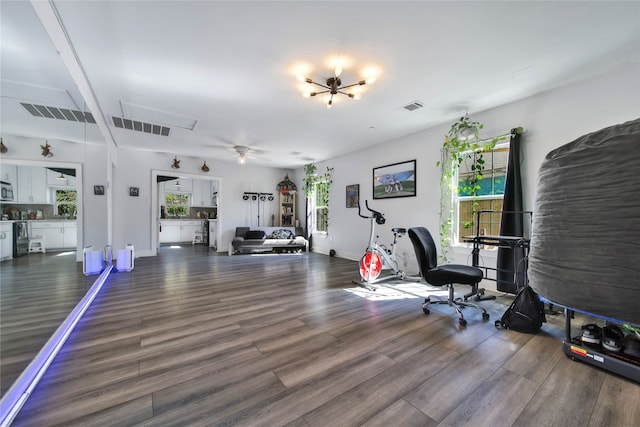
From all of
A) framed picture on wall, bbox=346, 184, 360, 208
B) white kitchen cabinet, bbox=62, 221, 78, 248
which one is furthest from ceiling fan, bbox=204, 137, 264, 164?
white kitchen cabinet, bbox=62, 221, 78, 248

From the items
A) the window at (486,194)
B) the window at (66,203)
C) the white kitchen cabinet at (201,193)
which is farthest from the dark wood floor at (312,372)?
the white kitchen cabinet at (201,193)

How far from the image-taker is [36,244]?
2195 mm

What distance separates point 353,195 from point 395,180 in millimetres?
1302

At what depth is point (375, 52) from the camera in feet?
7.92

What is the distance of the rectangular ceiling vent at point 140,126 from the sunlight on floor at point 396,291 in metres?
4.34

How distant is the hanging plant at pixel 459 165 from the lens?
3.71m

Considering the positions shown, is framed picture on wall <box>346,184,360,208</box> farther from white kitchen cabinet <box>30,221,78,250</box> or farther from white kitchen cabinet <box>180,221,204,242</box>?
white kitchen cabinet <box>180,221,204,242</box>

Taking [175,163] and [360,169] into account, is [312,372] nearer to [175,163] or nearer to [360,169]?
[360,169]

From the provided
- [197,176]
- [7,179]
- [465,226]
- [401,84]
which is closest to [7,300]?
[7,179]

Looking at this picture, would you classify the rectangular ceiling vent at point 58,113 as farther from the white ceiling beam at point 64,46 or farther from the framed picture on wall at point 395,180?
the framed picture on wall at point 395,180

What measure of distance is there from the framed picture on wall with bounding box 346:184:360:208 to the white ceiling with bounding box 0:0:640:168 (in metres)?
2.37

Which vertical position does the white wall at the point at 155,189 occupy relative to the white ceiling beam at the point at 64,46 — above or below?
below

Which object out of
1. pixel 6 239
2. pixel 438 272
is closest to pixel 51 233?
pixel 6 239

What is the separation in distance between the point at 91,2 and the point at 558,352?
445 cm
